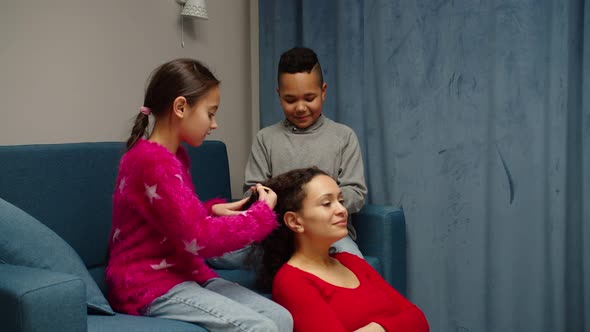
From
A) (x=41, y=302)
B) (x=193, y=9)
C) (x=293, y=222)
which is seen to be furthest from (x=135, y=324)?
(x=193, y=9)

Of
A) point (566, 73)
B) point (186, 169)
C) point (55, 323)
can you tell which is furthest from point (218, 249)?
point (566, 73)

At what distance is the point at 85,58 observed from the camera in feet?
7.80

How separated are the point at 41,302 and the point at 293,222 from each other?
82 centimetres

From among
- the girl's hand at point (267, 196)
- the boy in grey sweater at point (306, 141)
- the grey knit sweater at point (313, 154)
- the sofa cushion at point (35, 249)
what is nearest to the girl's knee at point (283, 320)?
the girl's hand at point (267, 196)

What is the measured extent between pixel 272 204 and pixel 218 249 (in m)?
0.21

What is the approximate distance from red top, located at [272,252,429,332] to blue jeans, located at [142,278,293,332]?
0.05 meters

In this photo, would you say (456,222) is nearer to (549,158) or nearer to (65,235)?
(549,158)

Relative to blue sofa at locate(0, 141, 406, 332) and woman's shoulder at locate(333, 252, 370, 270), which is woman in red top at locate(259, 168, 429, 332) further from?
blue sofa at locate(0, 141, 406, 332)

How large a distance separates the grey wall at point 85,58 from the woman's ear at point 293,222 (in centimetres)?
97

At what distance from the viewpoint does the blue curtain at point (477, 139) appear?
2.57 m

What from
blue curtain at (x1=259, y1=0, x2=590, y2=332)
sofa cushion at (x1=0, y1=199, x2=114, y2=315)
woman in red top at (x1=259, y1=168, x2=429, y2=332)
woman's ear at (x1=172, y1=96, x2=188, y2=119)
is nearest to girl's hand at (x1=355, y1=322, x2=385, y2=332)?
woman in red top at (x1=259, y1=168, x2=429, y2=332)

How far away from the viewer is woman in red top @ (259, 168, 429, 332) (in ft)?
5.65

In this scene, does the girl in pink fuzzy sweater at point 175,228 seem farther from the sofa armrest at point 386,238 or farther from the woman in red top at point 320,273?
the sofa armrest at point 386,238

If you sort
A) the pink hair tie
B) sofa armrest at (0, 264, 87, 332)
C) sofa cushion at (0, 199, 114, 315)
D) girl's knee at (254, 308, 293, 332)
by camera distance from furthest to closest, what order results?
the pink hair tie → girl's knee at (254, 308, 293, 332) → sofa cushion at (0, 199, 114, 315) → sofa armrest at (0, 264, 87, 332)
